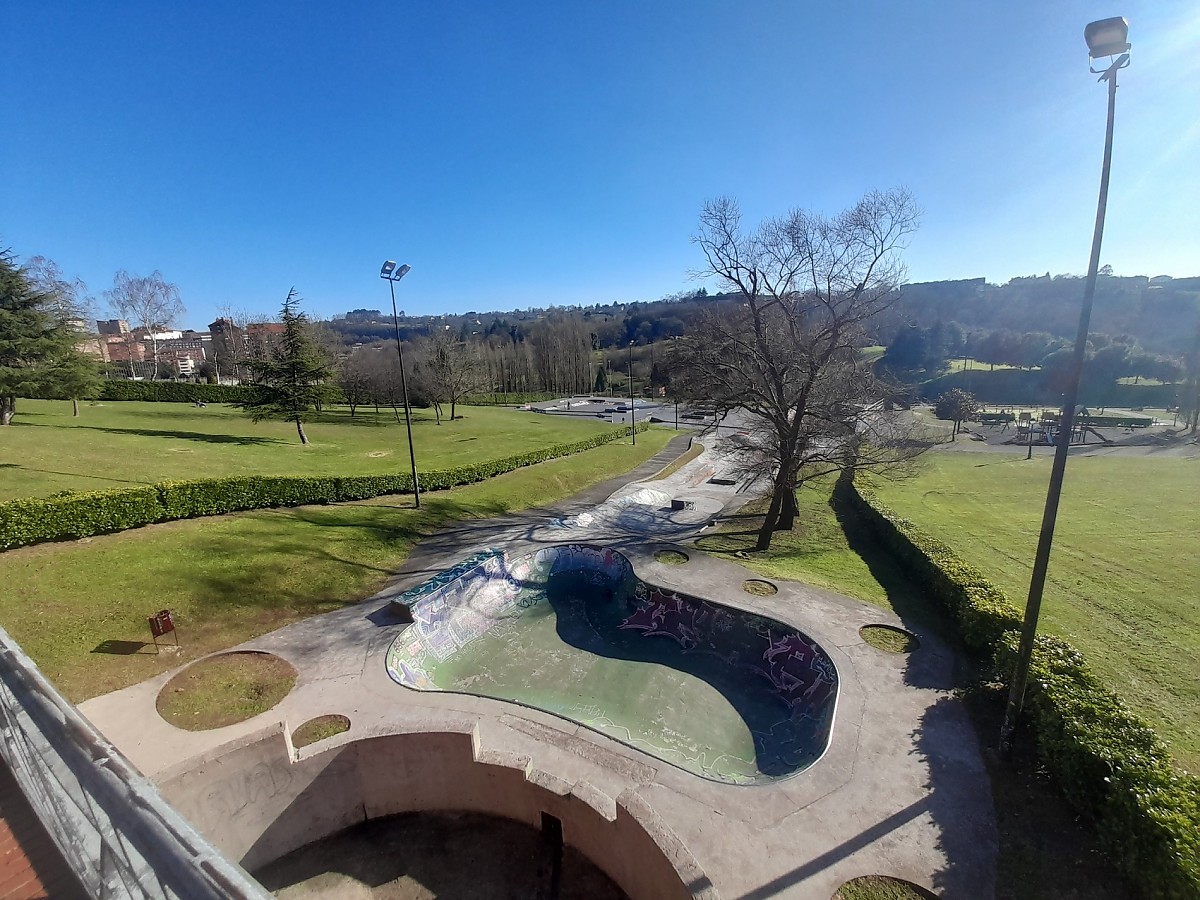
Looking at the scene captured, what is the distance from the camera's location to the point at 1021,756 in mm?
8930

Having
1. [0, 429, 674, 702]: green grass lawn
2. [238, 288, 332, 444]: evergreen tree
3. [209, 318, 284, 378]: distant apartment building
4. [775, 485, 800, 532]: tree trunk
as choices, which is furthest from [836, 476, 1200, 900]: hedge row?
[209, 318, 284, 378]: distant apartment building

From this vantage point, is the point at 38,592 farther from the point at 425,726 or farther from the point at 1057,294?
the point at 1057,294

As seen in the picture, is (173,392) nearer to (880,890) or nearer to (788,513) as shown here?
(788,513)

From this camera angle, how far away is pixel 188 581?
14.2 meters

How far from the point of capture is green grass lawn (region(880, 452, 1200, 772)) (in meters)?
10.6

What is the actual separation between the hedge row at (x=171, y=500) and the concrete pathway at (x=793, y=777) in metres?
7.02

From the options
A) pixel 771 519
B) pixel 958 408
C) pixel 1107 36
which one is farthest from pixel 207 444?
pixel 958 408

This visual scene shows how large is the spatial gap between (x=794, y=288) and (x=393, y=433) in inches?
1293

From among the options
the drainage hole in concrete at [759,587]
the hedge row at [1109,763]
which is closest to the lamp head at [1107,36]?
the hedge row at [1109,763]

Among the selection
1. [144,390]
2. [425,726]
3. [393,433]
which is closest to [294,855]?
[425,726]

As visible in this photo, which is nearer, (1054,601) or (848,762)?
(848,762)

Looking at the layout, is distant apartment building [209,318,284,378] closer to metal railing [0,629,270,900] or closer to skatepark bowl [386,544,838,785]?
skatepark bowl [386,544,838,785]

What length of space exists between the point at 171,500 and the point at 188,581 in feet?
14.4

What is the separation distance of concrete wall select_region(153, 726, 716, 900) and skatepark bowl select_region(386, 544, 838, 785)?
1.78 m
